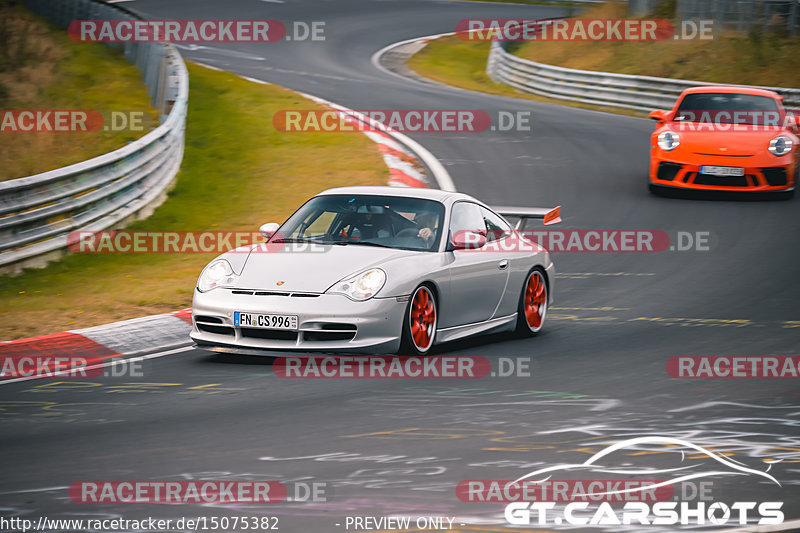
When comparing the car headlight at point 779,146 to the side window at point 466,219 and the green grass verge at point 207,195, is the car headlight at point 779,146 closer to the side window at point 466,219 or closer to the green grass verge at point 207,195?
the green grass verge at point 207,195

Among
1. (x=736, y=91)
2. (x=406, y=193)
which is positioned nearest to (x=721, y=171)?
(x=736, y=91)

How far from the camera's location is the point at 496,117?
78.4 feet

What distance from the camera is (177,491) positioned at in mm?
5617

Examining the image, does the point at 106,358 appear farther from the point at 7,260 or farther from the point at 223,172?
the point at 223,172

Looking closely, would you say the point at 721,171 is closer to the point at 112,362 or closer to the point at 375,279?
the point at 375,279

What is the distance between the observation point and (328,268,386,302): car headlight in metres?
8.70

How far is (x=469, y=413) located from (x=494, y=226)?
3.44m

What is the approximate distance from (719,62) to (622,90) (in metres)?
3.78

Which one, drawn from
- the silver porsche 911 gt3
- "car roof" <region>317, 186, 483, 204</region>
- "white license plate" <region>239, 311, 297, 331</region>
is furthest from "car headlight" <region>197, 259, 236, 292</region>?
"car roof" <region>317, 186, 483, 204</region>

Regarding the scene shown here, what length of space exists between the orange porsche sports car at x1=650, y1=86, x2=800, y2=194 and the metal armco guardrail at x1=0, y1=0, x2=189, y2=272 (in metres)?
6.89

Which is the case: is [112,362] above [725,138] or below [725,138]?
below

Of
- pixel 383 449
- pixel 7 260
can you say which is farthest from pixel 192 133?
pixel 383 449

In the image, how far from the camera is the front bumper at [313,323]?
337 inches

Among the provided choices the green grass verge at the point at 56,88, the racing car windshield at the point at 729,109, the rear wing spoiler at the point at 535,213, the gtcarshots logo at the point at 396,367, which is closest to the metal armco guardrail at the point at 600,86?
the racing car windshield at the point at 729,109
